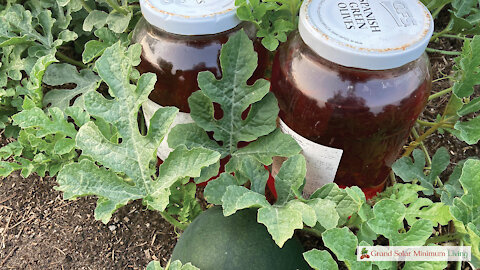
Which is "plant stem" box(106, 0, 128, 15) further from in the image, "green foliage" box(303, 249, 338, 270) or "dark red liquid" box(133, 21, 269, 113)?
"green foliage" box(303, 249, 338, 270)

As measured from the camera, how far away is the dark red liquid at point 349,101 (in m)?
1.12

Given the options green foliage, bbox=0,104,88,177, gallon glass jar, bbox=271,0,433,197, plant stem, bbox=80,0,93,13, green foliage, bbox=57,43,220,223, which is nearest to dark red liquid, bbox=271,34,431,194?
gallon glass jar, bbox=271,0,433,197

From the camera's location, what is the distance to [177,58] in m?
1.28

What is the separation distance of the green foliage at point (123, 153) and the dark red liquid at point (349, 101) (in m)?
0.27

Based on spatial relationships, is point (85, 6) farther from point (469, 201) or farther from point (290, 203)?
point (469, 201)

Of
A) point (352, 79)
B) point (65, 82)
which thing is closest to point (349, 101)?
point (352, 79)

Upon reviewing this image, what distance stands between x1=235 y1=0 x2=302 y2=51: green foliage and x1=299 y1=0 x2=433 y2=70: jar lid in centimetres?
12

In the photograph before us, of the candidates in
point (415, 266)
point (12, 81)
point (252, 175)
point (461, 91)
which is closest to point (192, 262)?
point (252, 175)

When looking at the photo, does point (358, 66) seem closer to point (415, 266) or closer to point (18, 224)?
point (415, 266)

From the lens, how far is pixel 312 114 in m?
1.19

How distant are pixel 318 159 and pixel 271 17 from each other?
42cm

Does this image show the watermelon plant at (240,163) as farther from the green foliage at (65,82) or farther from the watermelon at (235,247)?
the green foliage at (65,82)

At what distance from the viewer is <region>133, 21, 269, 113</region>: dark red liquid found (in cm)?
127

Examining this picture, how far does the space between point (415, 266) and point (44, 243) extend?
1094 mm
